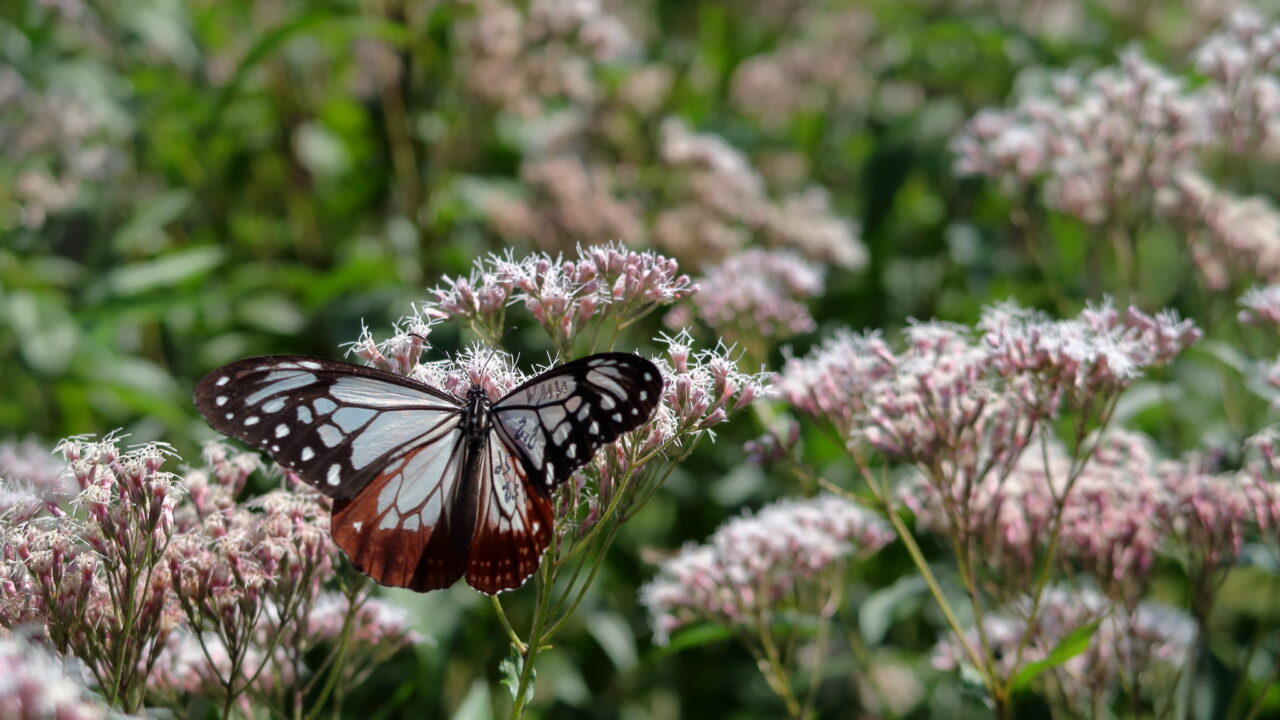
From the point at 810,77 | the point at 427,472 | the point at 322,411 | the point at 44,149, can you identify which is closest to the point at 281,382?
the point at 322,411

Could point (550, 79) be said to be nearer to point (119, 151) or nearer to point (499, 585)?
point (119, 151)

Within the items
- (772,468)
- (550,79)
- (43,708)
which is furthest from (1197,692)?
(550,79)

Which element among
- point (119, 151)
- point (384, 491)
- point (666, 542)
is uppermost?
point (119, 151)

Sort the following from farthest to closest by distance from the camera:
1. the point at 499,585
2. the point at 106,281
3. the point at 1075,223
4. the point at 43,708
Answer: the point at 1075,223, the point at 106,281, the point at 499,585, the point at 43,708

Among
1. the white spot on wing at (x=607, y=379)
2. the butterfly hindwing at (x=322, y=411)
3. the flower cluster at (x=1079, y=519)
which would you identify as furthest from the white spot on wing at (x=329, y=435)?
the flower cluster at (x=1079, y=519)

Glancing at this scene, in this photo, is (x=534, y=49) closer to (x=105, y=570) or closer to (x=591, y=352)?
(x=591, y=352)

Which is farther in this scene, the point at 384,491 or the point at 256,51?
the point at 256,51

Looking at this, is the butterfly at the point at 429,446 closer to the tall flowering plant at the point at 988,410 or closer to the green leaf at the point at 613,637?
the tall flowering plant at the point at 988,410
